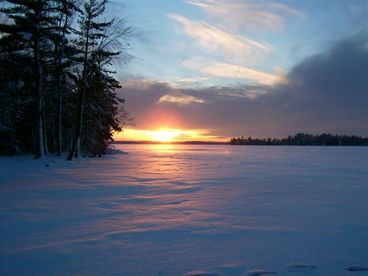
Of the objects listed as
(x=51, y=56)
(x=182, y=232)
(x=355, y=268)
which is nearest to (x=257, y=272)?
(x=355, y=268)

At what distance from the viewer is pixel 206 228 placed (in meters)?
6.17

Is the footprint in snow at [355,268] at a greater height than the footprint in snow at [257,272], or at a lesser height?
greater

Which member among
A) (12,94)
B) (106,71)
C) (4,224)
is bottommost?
(4,224)

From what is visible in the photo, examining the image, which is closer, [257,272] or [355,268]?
[257,272]

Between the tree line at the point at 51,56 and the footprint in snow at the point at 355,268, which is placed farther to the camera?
the tree line at the point at 51,56

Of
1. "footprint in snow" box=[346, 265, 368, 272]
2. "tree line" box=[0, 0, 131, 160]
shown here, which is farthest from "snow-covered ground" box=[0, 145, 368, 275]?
"tree line" box=[0, 0, 131, 160]

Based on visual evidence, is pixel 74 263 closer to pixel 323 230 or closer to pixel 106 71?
pixel 323 230

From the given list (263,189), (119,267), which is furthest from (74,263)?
(263,189)

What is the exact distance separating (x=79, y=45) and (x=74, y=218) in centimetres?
2133

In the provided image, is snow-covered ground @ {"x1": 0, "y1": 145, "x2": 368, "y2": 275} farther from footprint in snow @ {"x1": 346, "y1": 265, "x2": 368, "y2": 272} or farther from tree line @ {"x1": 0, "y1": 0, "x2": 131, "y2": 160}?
tree line @ {"x1": 0, "y1": 0, "x2": 131, "y2": 160}

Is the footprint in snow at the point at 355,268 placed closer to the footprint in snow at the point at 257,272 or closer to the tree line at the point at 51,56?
the footprint in snow at the point at 257,272

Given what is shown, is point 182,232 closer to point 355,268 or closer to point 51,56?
point 355,268

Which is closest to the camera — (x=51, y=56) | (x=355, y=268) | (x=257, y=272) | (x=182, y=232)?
(x=257, y=272)

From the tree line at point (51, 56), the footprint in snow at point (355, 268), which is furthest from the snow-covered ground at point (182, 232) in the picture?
the tree line at point (51, 56)
